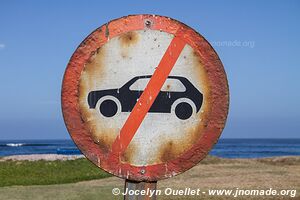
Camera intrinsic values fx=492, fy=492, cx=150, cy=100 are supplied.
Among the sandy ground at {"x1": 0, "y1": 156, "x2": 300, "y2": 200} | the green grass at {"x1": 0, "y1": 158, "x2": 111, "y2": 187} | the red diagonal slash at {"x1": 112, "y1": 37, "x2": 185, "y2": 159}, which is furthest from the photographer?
the green grass at {"x1": 0, "y1": 158, "x2": 111, "y2": 187}

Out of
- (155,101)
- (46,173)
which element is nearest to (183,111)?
(155,101)

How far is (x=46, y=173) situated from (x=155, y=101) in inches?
717

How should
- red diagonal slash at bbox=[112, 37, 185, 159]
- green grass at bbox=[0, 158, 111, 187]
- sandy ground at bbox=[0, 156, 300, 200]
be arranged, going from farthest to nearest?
green grass at bbox=[0, 158, 111, 187]
sandy ground at bbox=[0, 156, 300, 200]
red diagonal slash at bbox=[112, 37, 185, 159]

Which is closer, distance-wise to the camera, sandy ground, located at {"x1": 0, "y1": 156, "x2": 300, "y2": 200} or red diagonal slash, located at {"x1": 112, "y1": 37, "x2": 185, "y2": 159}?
red diagonal slash, located at {"x1": 112, "y1": 37, "x2": 185, "y2": 159}

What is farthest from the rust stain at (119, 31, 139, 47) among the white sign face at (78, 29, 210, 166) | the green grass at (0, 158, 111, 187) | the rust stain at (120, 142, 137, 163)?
the green grass at (0, 158, 111, 187)

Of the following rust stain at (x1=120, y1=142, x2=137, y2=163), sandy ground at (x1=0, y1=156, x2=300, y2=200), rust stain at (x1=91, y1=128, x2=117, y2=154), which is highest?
rust stain at (x1=91, y1=128, x2=117, y2=154)

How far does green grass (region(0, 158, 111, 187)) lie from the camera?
1675 cm

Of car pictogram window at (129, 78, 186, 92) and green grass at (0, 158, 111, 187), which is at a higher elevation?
car pictogram window at (129, 78, 186, 92)

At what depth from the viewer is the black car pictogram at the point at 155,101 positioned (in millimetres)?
2299

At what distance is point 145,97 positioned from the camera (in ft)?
7.52

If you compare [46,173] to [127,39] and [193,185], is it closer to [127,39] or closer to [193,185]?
[193,185]

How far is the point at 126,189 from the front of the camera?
2.32 meters

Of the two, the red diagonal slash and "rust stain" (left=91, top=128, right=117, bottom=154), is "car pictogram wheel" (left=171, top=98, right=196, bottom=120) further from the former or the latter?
"rust stain" (left=91, top=128, right=117, bottom=154)

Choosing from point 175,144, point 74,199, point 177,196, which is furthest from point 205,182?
point 175,144
